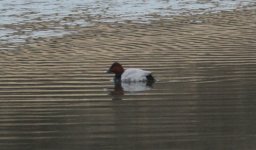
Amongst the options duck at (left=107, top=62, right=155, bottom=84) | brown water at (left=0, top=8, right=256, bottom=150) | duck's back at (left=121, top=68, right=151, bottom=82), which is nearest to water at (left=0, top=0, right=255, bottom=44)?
brown water at (left=0, top=8, right=256, bottom=150)

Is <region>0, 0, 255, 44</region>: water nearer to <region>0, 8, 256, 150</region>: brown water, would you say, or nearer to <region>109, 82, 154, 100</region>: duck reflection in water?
<region>0, 8, 256, 150</region>: brown water

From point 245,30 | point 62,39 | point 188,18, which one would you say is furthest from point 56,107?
point 188,18

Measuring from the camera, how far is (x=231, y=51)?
2297 cm

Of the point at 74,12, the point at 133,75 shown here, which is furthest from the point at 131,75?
the point at 74,12

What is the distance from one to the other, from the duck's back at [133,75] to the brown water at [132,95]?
301 mm

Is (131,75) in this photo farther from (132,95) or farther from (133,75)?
(132,95)

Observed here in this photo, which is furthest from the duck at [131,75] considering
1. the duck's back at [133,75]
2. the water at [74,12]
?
the water at [74,12]

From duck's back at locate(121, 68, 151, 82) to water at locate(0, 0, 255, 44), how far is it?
8.12 meters

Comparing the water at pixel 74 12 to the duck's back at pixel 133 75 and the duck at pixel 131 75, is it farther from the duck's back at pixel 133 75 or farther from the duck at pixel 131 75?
the duck's back at pixel 133 75

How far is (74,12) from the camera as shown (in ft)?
119

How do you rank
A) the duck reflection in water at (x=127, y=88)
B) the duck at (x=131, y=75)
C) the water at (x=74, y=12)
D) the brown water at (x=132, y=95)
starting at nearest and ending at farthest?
the brown water at (x=132, y=95) → the duck reflection in water at (x=127, y=88) → the duck at (x=131, y=75) → the water at (x=74, y=12)

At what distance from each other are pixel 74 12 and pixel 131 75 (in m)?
17.7

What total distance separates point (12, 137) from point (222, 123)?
2550mm

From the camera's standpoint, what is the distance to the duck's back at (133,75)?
18406 millimetres
